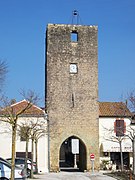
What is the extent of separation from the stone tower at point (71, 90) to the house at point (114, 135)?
302 cm

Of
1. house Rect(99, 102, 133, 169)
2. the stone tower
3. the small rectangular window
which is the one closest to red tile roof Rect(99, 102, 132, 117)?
house Rect(99, 102, 133, 169)

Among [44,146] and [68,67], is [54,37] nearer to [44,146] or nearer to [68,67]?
[68,67]

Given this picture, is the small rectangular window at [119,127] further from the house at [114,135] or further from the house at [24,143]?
the house at [24,143]

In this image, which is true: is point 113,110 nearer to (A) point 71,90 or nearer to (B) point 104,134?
(B) point 104,134

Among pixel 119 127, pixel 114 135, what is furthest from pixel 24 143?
pixel 119 127

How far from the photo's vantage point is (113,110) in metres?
50.3

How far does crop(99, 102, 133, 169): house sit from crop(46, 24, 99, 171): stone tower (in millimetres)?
3025

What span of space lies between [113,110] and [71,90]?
7.47 meters

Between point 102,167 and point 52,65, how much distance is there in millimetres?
13062

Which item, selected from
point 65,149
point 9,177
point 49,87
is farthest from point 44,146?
point 65,149

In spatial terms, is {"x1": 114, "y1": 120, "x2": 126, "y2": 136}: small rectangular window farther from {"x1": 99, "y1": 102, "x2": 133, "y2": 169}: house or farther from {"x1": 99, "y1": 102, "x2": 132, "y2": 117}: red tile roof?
{"x1": 99, "y1": 102, "x2": 132, "y2": 117}: red tile roof

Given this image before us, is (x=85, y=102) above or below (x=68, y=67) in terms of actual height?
below

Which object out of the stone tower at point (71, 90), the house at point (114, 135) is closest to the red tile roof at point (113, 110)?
the house at point (114, 135)

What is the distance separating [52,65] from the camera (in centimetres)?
4575
